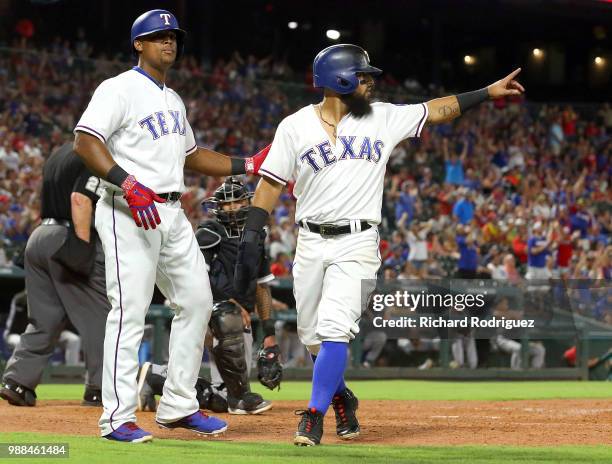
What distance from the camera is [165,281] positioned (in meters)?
5.46

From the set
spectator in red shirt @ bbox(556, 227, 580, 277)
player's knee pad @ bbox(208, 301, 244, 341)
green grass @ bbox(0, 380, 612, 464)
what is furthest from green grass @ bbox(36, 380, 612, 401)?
spectator in red shirt @ bbox(556, 227, 580, 277)

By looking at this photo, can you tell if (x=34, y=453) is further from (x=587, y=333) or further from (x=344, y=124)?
(x=587, y=333)

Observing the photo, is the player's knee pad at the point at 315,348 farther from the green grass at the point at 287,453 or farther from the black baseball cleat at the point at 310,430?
the green grass at the point at 287,453

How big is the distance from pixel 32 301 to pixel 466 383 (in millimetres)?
5711

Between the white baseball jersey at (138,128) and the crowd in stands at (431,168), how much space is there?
7.66 meters

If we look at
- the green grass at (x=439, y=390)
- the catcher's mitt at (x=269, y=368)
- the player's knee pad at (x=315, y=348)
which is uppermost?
the player's knee pad at (x=315, y=348)

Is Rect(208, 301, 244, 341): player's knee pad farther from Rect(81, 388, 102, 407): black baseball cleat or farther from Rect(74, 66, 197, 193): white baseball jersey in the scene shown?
Rect(74, 66, 197, 193): white baseball jersey

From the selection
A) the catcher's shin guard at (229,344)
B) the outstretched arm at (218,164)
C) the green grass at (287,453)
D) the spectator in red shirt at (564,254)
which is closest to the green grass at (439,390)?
the catcher's shin guard at (229,344)

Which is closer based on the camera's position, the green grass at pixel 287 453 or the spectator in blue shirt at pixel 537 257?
the green grass at pixel 287 453

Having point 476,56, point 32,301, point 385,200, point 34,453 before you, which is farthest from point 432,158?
point 34,453

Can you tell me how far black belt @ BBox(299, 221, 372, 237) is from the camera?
17.8ft

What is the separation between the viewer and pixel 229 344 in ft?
22.9

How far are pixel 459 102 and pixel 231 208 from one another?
2081 mm

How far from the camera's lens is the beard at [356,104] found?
557 cm
